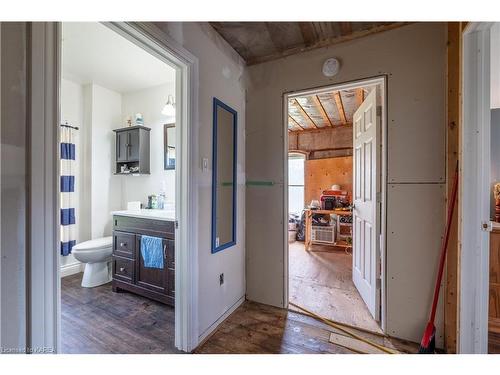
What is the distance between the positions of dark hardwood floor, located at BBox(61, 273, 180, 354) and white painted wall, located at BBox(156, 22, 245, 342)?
1.31ft

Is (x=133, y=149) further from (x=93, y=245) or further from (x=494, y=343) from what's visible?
(x=494, y=343)

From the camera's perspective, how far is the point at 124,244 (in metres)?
2.27

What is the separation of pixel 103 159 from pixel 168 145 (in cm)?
101

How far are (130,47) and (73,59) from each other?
0.75m

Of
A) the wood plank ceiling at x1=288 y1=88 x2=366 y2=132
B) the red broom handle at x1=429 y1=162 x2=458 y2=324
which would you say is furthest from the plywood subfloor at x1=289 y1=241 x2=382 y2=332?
the wood plank ceiling at x1=288 y1=88 x2=366 y2=132

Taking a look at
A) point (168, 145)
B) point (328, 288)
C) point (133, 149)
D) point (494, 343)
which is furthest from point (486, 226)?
point (133, 149)

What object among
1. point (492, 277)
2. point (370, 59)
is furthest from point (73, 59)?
point (492, 277)

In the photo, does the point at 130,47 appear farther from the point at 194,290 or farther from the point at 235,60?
the point at 194,290

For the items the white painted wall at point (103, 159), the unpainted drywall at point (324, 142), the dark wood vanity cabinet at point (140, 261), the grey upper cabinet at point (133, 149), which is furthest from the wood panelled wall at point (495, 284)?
the white painted wall at point (103, 159)

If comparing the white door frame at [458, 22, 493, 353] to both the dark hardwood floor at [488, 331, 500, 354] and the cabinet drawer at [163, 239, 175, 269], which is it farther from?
the cabinet drawer at [163, 239, 175, 269]

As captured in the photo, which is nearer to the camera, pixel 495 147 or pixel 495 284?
pixel 495 284

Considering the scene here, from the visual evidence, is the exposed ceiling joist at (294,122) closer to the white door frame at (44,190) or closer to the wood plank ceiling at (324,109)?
the wood plank ceiling at (324,109)

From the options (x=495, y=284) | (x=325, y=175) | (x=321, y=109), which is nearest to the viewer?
(x=495, y=284)

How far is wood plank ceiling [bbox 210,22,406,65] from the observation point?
1693 millimetres
